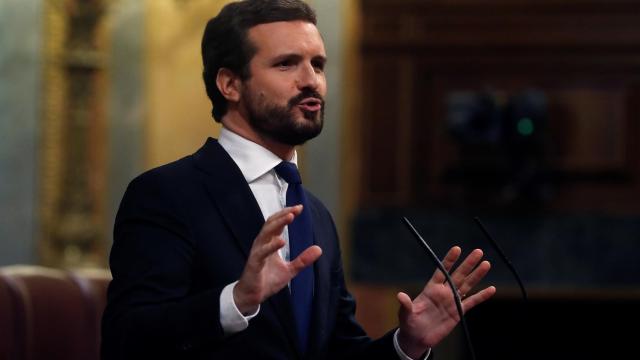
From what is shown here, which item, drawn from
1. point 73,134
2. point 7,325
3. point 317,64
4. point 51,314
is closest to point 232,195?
point 317,64

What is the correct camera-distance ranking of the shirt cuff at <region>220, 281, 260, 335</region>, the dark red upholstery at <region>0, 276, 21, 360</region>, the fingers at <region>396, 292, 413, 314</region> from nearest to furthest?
the shirt cuff at <region>220, 281, 260, 335</region> → the fingers at <region>396, 292, 413, 314</region> → the dark red upholstery at <region>0, 276, 21, 360</region>

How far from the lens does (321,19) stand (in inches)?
215

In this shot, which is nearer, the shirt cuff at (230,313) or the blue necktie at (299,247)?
the shirt cuff at (230,313)

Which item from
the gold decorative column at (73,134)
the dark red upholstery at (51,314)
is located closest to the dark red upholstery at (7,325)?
the dark red upholstery at (51,314)

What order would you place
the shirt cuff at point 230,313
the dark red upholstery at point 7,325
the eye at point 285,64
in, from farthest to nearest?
1. the dark red upholstery at point 7,325
2. the eye at point 285,64
3. the shirt cuff at point 230,313

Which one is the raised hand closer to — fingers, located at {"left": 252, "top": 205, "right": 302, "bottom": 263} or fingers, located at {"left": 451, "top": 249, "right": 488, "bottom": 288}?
fingers, located at {"left": 451, "top": 249, "right": 488, "bottom": 288}

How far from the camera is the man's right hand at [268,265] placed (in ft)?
5.75

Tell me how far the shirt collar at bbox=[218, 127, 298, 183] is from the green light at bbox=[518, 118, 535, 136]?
144 inches

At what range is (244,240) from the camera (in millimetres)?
2006

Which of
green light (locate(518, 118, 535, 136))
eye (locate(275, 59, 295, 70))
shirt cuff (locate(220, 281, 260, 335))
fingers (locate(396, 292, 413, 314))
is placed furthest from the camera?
green light (locate(518, 118, 535, 136))

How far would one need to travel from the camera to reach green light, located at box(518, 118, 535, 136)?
5.62 metres

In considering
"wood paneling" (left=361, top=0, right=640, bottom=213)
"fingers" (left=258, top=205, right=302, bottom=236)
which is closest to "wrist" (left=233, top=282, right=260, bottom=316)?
"fingers" (left=258, top=205, right=302, bottom=236)

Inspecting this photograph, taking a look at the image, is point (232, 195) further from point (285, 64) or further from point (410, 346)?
point (410, 346)

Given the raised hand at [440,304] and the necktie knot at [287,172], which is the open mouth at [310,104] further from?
the raised hand at [440,304]
